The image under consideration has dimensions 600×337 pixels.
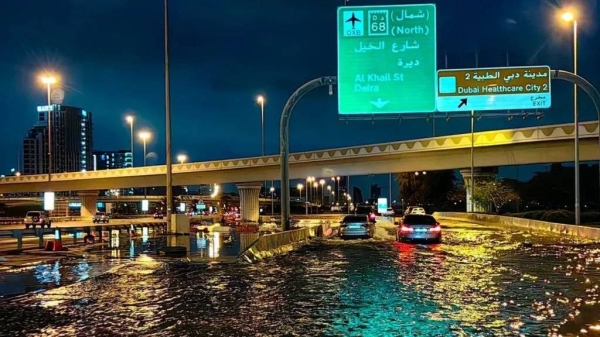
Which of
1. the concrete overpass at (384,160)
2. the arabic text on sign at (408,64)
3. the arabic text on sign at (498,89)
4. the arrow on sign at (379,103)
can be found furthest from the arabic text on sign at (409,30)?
the concrete overpass at (384,160)

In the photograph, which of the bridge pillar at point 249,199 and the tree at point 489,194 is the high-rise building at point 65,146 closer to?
the bridge pillar at point 249,199

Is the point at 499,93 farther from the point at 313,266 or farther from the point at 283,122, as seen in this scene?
the point at 313,266

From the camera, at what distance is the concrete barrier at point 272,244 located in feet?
79.1

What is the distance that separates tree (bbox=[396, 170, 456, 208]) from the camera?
4798 inches

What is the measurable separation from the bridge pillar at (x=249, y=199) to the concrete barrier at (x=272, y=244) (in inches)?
1988

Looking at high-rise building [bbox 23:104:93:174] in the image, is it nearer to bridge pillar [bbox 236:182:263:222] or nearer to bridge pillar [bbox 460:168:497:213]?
bridge pillar [bbox 236:182:263:222]

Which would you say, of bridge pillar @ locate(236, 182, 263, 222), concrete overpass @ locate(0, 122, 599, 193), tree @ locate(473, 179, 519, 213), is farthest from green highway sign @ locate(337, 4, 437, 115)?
bridge pillar @ locate(236, 182, 263, 222)

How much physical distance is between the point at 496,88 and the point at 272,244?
12.4 m

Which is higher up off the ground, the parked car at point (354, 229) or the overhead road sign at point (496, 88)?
the overhead road sign at point (496, 88)

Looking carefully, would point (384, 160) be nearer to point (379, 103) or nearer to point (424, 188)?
point (379, 103)

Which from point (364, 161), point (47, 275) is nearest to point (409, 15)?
point (47, 275)

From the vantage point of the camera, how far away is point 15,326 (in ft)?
36.6

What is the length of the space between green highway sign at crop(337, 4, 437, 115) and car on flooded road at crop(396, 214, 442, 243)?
697 centimetres

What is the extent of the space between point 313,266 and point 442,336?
37.6 ft
